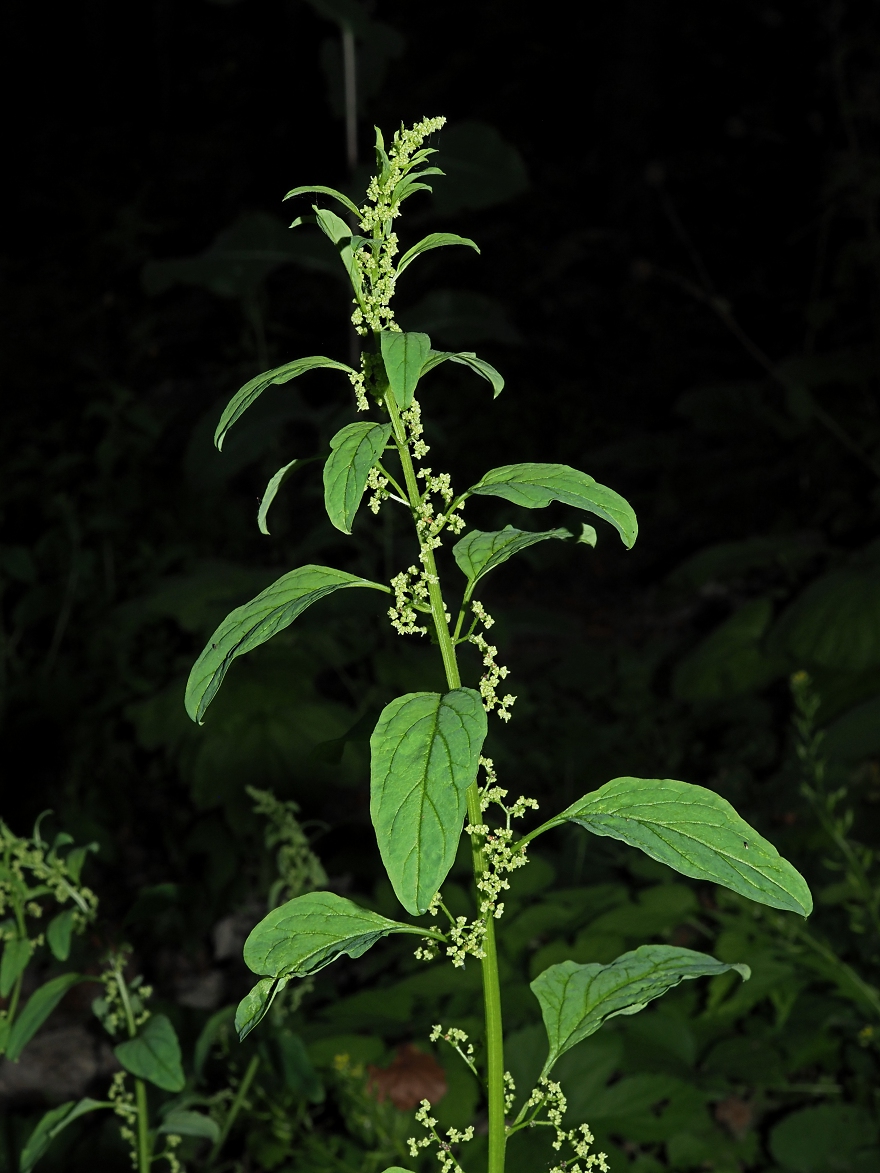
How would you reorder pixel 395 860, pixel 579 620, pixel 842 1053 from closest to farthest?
pixel 395 860 < pixel 842 1053 < pixel 579 620

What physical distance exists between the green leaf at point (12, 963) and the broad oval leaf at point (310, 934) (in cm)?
60

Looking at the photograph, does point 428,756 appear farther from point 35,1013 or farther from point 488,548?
point 35,1013

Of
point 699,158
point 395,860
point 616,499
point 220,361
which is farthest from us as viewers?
point 699,158

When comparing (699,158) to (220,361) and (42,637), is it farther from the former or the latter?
(42,637)

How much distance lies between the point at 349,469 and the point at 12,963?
36.4 inches

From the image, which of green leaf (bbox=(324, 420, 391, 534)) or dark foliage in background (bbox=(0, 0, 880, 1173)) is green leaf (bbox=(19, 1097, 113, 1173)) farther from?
green leaf (bbox=(324, 420, 391, 534))

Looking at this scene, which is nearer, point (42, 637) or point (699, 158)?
point (42, 637)

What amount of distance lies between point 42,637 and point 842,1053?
3.16 m

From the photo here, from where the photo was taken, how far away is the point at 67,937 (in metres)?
1.33

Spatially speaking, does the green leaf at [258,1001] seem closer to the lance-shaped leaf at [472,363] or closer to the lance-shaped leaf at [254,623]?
the lance-shaped leaf at [254,623]

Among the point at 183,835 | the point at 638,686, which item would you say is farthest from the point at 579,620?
the point at 183,835

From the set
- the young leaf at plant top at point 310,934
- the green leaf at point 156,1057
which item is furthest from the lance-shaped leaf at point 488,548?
the green leaf at point 156,1057

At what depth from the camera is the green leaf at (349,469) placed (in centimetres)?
77

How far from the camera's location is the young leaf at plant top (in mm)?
→ 835
